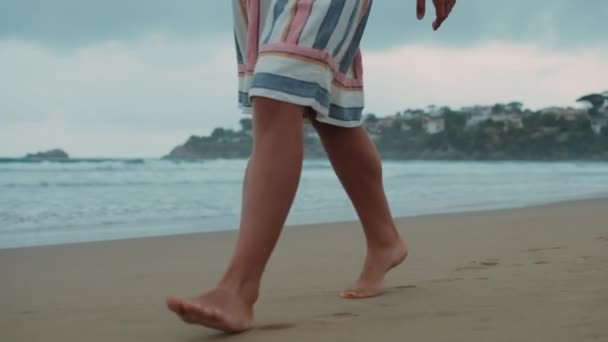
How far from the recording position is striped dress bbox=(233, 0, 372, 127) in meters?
2.03

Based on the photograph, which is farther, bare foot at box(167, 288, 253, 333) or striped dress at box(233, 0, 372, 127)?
striped dress at box(233, 0, 372, 127)

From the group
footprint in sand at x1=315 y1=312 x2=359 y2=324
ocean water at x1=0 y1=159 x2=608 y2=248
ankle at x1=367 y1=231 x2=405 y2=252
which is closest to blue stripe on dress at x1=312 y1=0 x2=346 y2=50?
footprint in sand at x1=315 y1=312 x2=359 y2=324

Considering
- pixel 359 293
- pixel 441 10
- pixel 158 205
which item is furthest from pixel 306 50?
pixel 158 205

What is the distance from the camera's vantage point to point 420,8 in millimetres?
2689

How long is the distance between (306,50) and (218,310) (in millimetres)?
657

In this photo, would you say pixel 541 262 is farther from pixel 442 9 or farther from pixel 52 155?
pixel 52 155

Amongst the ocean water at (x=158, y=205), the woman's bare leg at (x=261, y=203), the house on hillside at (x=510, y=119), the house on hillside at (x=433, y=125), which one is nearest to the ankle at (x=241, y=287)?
the woman's bare leg at (x=261, y=203)

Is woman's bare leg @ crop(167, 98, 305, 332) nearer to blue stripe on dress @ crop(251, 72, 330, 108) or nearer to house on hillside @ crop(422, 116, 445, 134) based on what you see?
blue stripe on dress @ crop(251, 72, 330, 108)

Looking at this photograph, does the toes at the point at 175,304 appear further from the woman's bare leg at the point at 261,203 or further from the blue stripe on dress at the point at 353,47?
the blue stripe on dress at the point at 353,47

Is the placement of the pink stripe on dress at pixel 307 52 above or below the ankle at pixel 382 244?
above

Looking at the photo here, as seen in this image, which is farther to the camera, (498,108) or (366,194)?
(498,108)

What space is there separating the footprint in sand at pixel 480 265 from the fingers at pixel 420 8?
1004 millimetres

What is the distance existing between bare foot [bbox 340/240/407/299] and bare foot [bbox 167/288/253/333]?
634 mm

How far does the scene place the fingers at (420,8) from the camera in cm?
269
